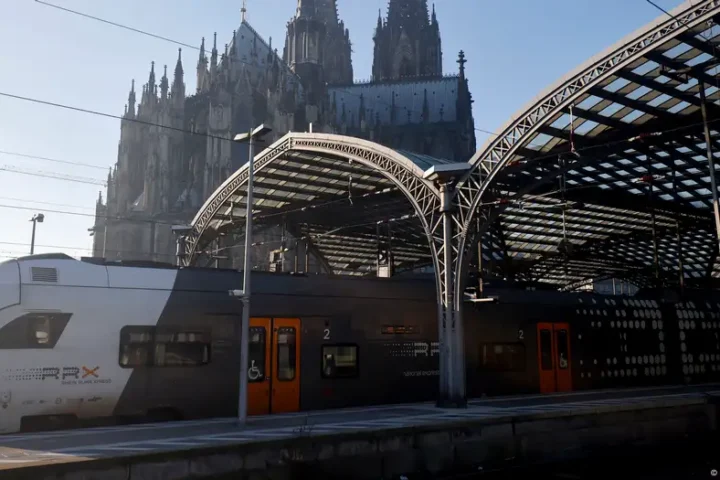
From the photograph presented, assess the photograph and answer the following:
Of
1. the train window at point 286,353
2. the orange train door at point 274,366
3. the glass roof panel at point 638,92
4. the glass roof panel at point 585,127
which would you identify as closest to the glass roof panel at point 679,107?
the glass roof panel at point 638,92

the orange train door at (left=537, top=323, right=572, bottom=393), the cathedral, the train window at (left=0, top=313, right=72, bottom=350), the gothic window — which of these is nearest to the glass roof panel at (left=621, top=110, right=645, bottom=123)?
the orange train door at (left=537, top=323, right=572, bottom=393)

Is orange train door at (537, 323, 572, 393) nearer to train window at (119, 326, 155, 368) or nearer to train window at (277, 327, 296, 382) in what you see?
train window at (277, 327, 296, 382)

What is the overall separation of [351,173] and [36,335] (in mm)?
20069

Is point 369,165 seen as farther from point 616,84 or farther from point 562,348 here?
point 562,348

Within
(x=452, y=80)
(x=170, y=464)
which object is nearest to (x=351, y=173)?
(x=170, y=464)

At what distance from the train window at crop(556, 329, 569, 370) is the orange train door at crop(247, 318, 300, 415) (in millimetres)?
10555

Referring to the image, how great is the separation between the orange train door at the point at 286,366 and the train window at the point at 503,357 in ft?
23.5

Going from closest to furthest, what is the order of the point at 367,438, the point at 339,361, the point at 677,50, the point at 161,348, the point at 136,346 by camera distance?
the point at 367,438
the point at 136,346
the point at 161,348
the point at 339,361
the point at 677,50

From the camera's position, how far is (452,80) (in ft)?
316

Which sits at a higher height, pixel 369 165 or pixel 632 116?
pixel 632 116

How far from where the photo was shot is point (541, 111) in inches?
822

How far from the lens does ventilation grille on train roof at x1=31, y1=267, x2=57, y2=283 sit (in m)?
14.2

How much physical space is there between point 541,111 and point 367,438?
41.5 feet

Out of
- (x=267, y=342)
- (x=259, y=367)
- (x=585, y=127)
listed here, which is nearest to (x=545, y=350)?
(x=585, y=127)
